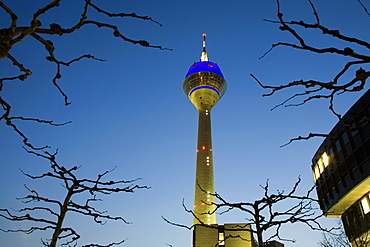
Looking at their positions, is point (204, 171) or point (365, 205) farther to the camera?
point (204, 171)

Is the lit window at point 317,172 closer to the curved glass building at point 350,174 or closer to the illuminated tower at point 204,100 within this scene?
the curved glass building at point 350,174

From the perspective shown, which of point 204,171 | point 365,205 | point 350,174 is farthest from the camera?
point 204,171

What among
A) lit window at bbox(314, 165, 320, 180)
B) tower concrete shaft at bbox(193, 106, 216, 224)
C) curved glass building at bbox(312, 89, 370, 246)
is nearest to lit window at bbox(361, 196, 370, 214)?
curved glass building at bbox(312, 89, 370, 246)

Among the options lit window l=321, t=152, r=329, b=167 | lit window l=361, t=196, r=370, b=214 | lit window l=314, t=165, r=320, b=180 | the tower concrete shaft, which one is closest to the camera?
lit window l=361, t=196, r=370, b=214

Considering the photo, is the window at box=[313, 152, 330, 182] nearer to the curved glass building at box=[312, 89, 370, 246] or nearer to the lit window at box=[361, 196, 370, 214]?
the curved glass building at box=[312, 89, 370, 246]

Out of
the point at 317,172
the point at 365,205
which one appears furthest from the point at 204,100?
the point at 365,205

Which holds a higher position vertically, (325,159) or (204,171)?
(204,171)

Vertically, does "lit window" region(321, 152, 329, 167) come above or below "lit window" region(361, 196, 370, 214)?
above

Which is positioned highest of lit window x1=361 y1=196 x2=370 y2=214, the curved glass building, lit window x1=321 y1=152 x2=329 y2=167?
lit window x1=321 y1=152 x2=329 y2=167

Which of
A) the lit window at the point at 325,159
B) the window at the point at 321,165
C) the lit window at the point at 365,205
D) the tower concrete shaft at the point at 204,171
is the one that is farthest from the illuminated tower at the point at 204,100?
the lit window at the point at 365,205

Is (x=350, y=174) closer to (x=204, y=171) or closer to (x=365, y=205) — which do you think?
(x=365, y=205)

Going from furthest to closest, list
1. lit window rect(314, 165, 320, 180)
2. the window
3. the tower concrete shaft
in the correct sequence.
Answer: the tower concrete shaft
lit window rect(314, 165, 320, 180)
the window

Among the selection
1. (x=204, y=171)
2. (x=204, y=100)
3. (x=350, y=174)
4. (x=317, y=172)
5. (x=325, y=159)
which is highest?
(x=204, y=100)

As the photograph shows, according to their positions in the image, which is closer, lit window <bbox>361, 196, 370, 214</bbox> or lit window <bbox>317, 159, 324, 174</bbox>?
lit window <bbox>361, 196, 370, 214</bbox>
